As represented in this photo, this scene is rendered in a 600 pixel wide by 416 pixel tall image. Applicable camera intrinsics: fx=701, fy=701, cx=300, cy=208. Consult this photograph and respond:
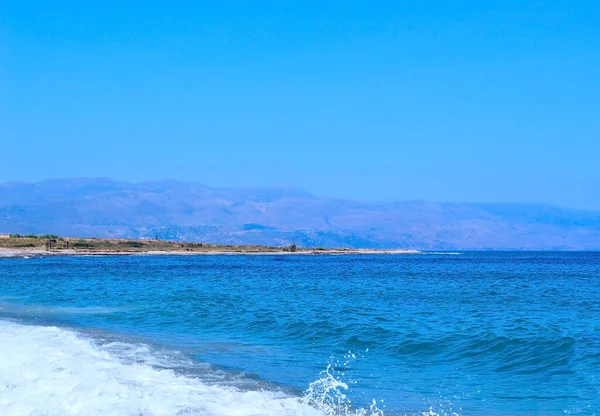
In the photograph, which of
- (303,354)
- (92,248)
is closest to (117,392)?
(303,354)

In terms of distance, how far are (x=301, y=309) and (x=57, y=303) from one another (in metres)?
11.9

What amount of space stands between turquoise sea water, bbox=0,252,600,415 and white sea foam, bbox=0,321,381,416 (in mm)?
42

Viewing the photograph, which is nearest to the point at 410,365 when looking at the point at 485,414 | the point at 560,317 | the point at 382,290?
the point at 485,414

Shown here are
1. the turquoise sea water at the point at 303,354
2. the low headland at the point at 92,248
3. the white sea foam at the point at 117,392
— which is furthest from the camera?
the low headland at the point at 92,248

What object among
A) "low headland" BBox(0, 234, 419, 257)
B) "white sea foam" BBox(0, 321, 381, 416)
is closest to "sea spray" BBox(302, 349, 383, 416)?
"white sea foam" BBox(0, 321, 381, 416)

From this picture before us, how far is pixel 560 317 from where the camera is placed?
27.3 metres

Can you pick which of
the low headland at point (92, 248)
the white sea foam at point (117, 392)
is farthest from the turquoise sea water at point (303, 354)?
the low headland at point (92, 248)

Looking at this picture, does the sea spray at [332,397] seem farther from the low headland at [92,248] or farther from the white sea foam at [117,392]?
the low headland at [92,248]

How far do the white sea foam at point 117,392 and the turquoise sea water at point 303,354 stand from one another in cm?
4

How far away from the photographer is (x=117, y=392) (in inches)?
468

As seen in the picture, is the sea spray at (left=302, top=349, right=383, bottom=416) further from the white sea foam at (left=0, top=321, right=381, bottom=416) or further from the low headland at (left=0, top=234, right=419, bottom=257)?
the low headland at (left=0, top=234, right=419, bottom=257)

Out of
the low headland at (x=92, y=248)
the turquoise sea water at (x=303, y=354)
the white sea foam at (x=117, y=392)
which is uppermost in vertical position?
the white sea foam at (x=117, y=392)

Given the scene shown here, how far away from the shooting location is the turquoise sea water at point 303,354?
12.5 metres

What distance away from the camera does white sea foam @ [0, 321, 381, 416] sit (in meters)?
11.0
